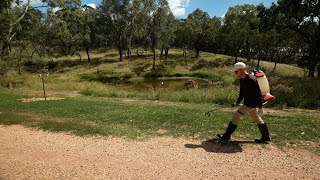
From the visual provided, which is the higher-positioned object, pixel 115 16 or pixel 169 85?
pixel 115 16

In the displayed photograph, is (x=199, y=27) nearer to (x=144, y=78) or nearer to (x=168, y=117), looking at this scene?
(x=144, y=78)

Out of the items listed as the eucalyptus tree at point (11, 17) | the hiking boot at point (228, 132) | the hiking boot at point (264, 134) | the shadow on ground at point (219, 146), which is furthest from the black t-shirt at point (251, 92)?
the eucalyptus tree at point (11, 17)

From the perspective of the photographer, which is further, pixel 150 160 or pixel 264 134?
pixel 264 134

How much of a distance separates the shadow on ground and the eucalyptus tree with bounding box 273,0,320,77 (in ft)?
82.5

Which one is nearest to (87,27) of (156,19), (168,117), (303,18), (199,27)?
(156,19)

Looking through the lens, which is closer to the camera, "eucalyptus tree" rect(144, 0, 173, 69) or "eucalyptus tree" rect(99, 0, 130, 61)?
"eucalyptus tree" rect(144, 0, 173, 69)

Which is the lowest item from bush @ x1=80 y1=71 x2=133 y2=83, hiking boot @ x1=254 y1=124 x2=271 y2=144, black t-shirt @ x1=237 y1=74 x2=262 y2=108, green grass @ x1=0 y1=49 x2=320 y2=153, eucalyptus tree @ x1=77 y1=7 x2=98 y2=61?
bush @ x1=80 y1=71 x2=133 y2=83

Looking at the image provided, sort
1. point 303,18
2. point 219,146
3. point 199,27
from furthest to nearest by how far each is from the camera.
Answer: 1. point 199,27
2. point 303,18
3. point 219,146

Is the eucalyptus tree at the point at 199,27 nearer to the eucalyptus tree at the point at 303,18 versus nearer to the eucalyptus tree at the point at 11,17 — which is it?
the eucalyptus tree at the point at 303,18

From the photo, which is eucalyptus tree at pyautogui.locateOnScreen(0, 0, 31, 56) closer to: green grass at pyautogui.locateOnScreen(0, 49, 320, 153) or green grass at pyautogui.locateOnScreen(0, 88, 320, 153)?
green grass at pyautogui.locateOnScreen(0, 49, 320, 153)

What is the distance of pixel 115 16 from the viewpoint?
6569 centimetres

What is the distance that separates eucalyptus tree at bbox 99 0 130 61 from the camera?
63.8 m

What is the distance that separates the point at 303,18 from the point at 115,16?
137 feet

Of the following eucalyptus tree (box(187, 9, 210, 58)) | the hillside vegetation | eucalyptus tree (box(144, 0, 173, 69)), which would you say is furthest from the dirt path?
eucalyptus tree (box(187, 9, 210, 58))
